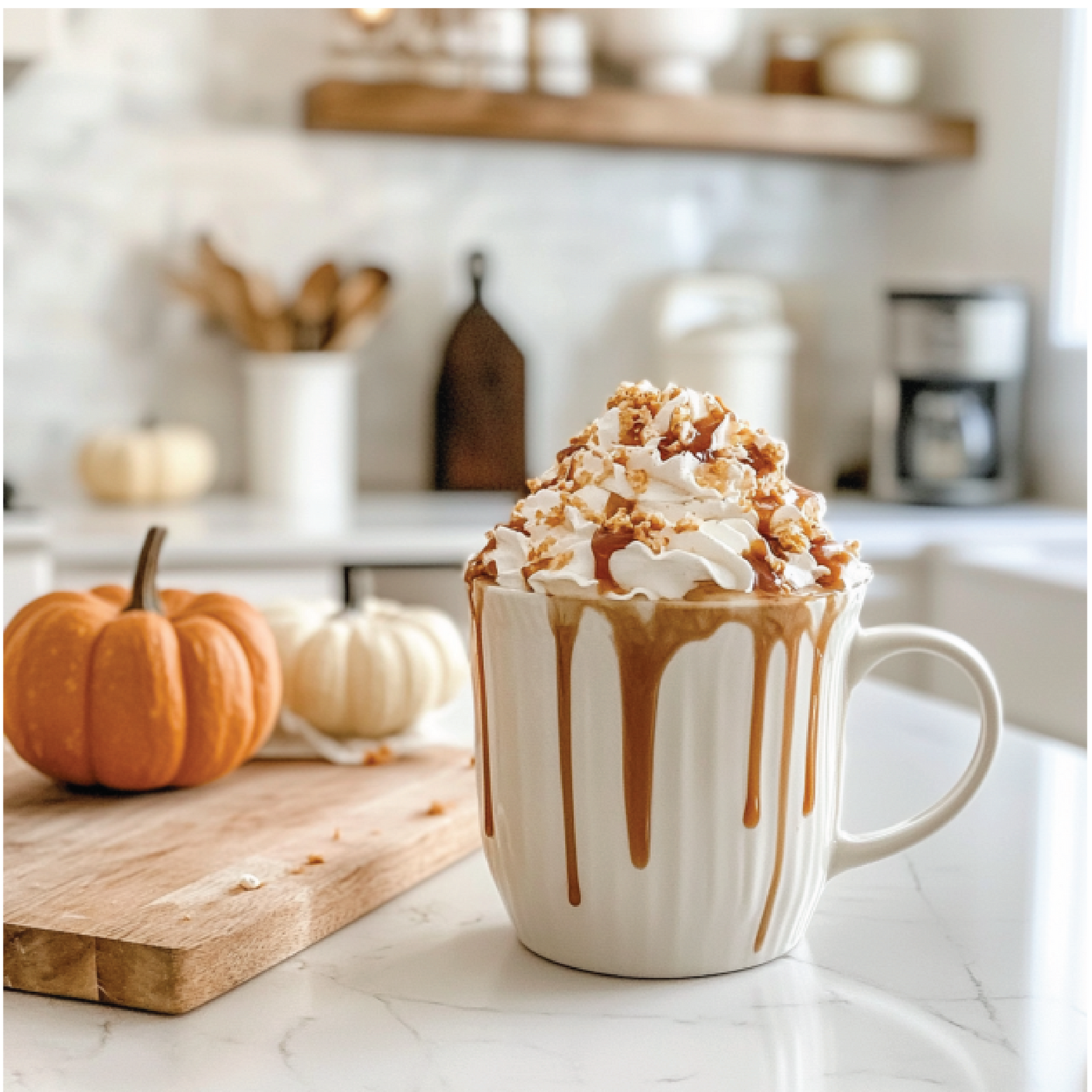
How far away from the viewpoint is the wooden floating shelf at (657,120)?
242 cm

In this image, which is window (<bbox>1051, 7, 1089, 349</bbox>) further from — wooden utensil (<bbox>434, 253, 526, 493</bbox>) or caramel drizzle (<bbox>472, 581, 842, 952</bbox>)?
caramel drizzle (<bbox>472, 581, 842, 952</bbox>)

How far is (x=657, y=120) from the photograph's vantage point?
2.55m

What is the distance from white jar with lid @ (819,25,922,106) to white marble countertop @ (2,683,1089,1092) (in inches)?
91.5

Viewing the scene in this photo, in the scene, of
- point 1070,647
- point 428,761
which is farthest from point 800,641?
point 1070,647

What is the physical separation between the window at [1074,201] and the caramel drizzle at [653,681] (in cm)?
221

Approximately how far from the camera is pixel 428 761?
892 mm

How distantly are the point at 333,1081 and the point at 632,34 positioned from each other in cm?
244

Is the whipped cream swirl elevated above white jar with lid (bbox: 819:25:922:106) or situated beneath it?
situated beneath

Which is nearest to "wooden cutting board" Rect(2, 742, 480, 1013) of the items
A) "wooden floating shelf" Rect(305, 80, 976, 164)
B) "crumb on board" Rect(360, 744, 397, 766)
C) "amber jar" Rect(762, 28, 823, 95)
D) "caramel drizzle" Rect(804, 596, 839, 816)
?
"crumb on board" Rect(360, 744, 397, 766)

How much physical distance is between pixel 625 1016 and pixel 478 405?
2.15 meters

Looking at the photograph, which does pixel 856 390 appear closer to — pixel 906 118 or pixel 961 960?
pixel 906 118

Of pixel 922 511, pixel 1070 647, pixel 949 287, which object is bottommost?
pixel 1070 647

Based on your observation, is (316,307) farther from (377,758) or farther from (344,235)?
(377,758)

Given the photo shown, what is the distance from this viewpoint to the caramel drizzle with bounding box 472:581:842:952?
0.56 meters
